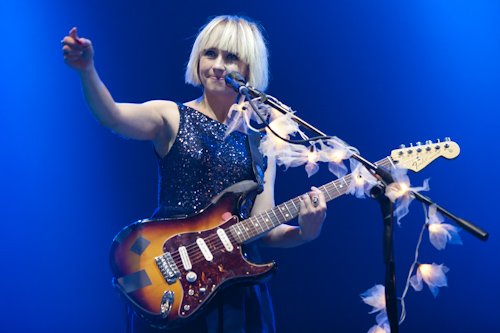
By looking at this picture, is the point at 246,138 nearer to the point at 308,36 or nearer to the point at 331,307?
the point at 308,36

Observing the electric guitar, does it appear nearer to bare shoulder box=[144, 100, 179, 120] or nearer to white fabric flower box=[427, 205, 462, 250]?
bare shoulder box=[144, 100, 179, 120]

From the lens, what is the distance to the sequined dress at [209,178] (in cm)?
158

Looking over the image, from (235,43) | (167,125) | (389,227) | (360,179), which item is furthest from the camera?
(235,43)

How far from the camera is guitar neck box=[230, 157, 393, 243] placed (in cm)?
164

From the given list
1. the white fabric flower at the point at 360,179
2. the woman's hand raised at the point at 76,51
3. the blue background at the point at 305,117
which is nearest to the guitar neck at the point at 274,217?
the white fabric flower at the point at 360,179

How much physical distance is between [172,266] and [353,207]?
1311mm

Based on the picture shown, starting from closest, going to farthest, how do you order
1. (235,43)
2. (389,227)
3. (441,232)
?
(389,227) → (441,232) → (235,43)

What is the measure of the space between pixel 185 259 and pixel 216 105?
60cm

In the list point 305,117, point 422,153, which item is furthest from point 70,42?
point 305,117

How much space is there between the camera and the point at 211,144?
1764mm

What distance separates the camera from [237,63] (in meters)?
1.86

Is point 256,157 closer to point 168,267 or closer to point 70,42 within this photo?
point 168,267

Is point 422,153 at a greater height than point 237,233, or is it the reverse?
point 422,153

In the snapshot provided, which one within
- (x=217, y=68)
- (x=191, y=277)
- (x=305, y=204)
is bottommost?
(x=191, y=277)
